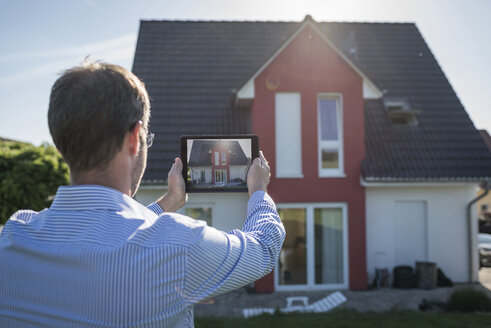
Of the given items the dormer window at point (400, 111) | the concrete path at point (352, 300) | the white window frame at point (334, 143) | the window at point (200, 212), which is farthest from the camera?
the dormer window at point (400, 111)

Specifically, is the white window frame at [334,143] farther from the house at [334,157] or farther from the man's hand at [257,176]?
the man's hand at [257,176]

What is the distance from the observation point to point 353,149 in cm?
1068

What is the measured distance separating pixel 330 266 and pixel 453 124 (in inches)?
229

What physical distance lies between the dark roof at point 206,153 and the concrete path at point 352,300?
710 cm

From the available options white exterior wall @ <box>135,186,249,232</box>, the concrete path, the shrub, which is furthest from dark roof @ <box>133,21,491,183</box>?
the shrub

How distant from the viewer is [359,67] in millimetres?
10469

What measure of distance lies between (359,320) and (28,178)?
14280 mm

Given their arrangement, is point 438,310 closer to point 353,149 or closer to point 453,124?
point 353,149

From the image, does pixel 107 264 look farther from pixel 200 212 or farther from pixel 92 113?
pixel 200 212

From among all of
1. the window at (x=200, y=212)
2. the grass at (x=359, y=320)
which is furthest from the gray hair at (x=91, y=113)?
the window at (x=200, y=212)

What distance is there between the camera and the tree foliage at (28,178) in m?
16.1

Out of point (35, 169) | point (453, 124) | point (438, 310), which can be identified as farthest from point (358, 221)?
point (35, 169)

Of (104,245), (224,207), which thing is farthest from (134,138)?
(224,207)

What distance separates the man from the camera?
117 centimetres
